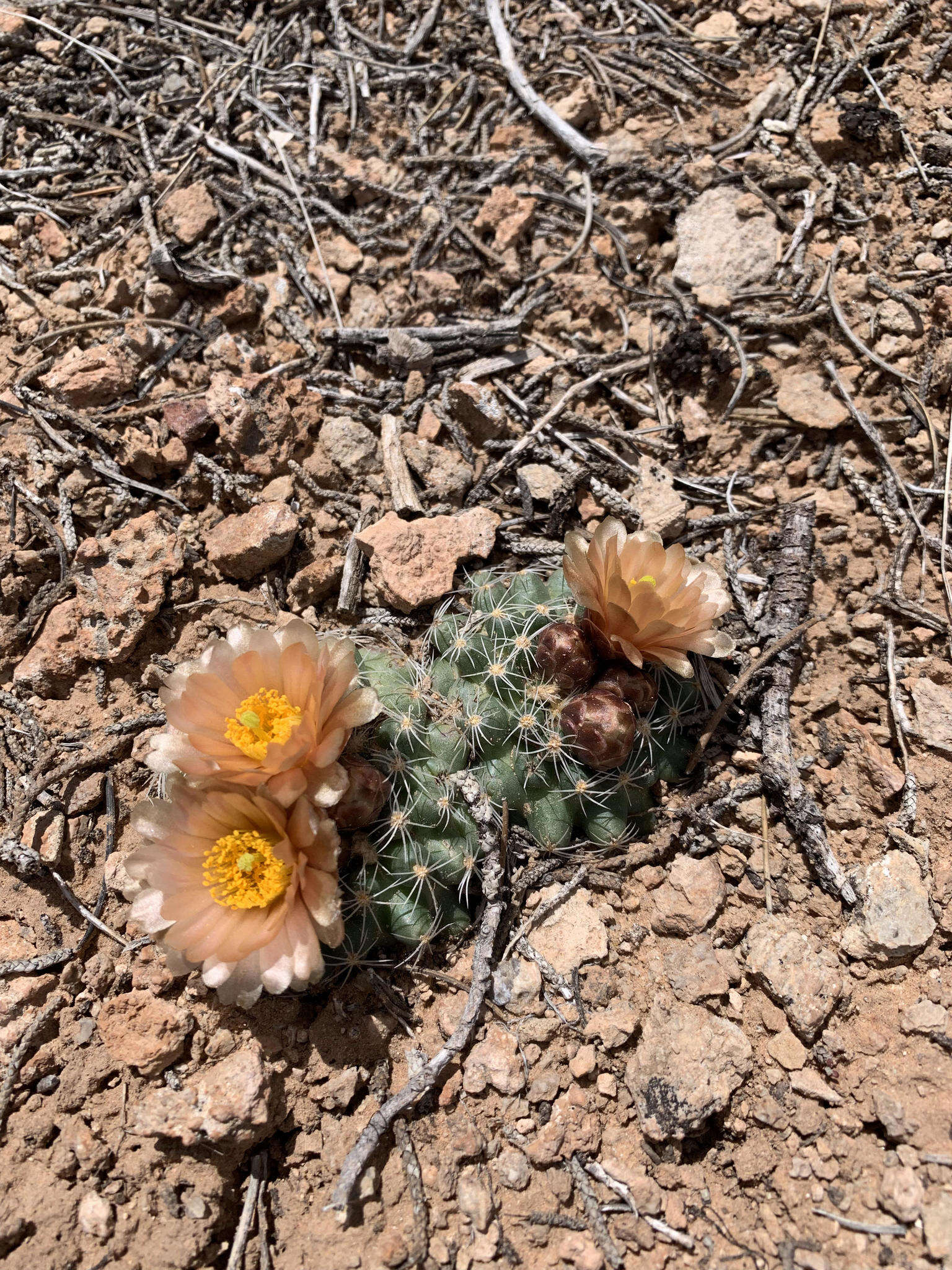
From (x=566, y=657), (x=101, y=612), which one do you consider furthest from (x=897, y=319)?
(x=101, y=612)

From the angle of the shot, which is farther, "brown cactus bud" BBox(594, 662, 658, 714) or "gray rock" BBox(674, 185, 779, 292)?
"gray rock" BBox(674, 185, 779, 292)

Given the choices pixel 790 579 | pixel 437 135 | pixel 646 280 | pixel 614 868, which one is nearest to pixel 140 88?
pixel 437 135

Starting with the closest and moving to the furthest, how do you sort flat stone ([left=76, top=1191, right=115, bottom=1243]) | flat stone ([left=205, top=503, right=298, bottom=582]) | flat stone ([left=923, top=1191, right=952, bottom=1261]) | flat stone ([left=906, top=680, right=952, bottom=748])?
flat stone ([left=923, top=1191, right=952, bottom=1261])
flat stone ([left=76, top=1191, right=115, bottom=1243])
flat stone ([left=906, top=680, right=952, bottom=748])
flat stone ([left=205, top=503, right=298, bottom=582])

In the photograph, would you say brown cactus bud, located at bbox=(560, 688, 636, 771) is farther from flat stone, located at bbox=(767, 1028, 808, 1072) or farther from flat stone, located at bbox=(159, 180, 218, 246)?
flat stone, located at bbox=(159, 180, 218, 246)

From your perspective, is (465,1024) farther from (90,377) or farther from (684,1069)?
(90,377)

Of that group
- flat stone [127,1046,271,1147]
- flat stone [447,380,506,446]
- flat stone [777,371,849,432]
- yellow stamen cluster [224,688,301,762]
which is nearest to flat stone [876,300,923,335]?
flat stone [777,371,849,432]

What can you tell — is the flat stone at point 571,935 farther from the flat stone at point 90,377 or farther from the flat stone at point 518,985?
the flat stone at point 90,377

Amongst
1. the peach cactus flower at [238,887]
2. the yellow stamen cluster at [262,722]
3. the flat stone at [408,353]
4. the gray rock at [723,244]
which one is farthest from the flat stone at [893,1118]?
the gray rock at [723,244]
